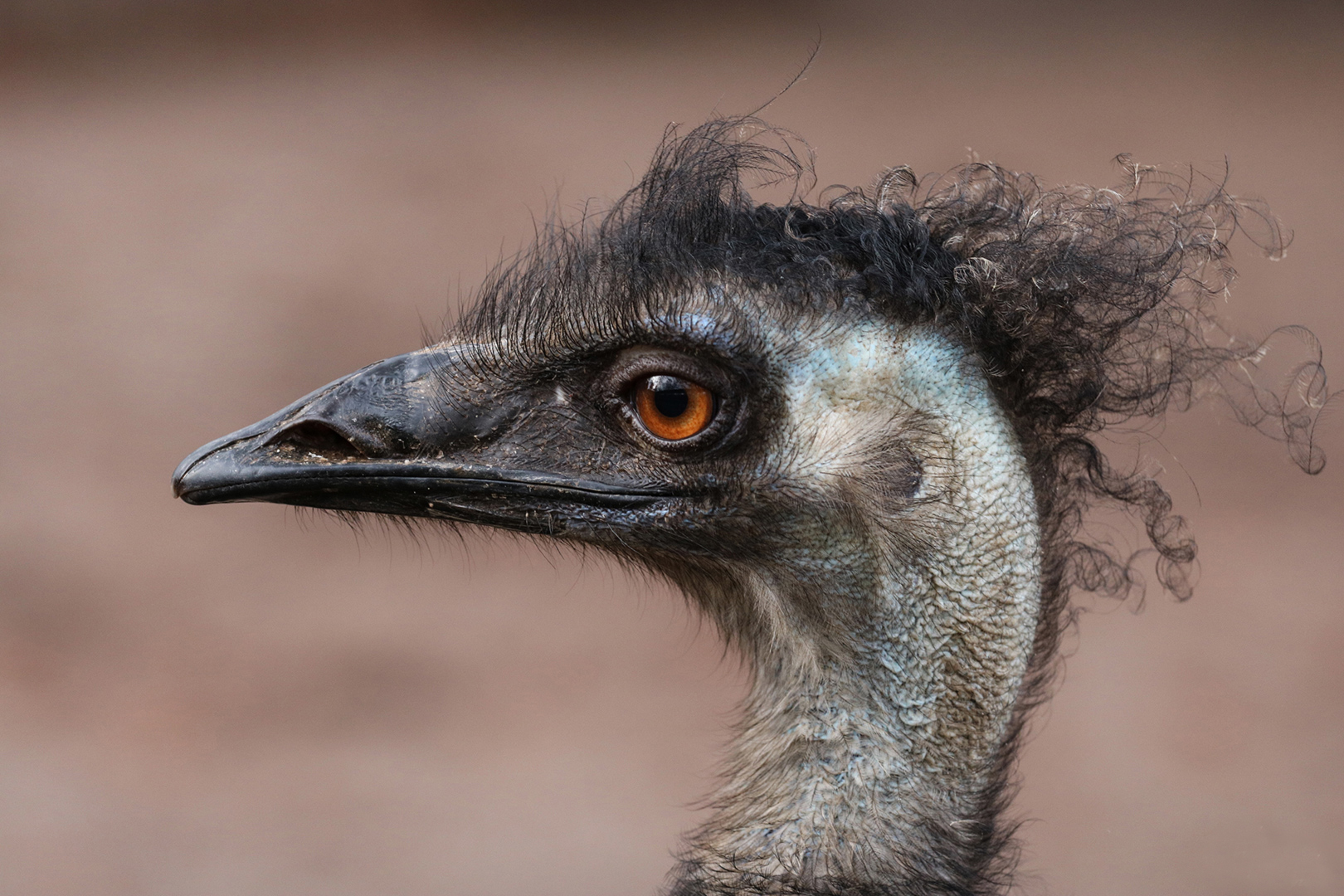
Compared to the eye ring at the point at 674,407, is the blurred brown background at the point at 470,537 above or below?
above

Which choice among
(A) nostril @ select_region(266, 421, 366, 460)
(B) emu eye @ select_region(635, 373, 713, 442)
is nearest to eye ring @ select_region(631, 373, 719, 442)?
(B) emu eye @ select_region(635, 373, 713, 442)

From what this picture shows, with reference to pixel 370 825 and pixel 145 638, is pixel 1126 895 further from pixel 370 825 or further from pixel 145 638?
pixel 145 638

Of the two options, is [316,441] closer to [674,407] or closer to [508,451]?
[508,451]

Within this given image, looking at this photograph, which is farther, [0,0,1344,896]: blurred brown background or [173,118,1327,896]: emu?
[0,0,1344,896]: blurred brown background

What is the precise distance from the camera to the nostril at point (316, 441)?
201cm

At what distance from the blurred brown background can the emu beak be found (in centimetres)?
85

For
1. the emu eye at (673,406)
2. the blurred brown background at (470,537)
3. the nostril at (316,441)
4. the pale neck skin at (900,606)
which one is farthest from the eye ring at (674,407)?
the blurred brown background at (470,537)

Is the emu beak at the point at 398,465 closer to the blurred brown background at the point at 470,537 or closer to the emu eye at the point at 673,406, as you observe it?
the emu eye at the point at 673,406

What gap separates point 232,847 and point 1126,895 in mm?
2996

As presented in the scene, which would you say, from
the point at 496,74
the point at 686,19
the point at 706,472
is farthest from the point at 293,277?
the point at 706,472

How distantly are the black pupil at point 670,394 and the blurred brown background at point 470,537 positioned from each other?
3.01 feet

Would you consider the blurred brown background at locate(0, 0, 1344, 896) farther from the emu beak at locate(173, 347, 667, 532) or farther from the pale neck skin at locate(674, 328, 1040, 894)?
the emu beak at locate(173, 347, 667, 532)

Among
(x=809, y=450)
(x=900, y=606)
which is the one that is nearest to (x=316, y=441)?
(x=809, y=450)

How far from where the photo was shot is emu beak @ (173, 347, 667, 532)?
2.00 metres
